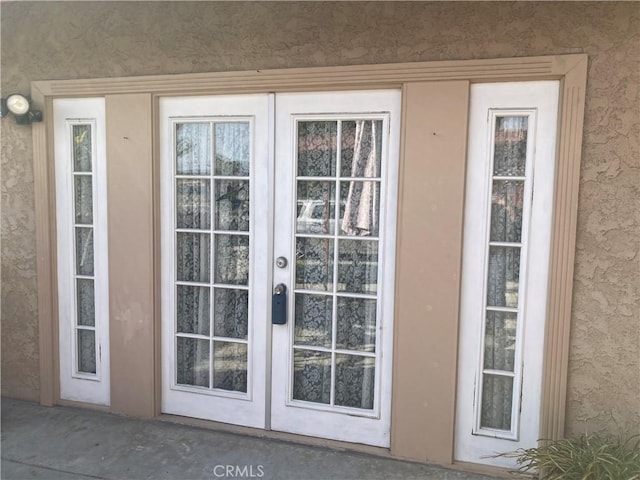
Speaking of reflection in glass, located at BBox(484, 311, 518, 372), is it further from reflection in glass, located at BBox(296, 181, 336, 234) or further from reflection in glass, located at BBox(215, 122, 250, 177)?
reflection in glass, located at BBox(215, 122, 250, 177)

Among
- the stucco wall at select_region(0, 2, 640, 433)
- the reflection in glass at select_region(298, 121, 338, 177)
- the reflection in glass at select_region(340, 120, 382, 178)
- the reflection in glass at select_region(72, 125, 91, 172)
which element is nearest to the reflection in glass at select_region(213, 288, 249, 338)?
the reflection in glass at select_region(298, 121, 338, 177)

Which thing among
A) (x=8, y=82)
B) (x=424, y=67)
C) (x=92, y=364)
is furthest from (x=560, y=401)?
(x=8, y=82)

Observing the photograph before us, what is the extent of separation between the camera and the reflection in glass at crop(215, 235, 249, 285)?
3.30 meters

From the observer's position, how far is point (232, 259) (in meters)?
3.33

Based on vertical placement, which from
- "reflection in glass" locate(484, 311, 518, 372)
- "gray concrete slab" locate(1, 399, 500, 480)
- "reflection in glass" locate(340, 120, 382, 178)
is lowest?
"gray concrete slab" locate(1, 399, 500, 480)

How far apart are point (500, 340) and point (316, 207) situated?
1458 mm

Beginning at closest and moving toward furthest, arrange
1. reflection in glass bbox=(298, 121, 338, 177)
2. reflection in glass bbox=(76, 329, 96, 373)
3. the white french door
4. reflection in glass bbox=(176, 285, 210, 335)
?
the white french door, reflection in glass bbox=(298, 121, 338, 177), reflection in glass bbox=(176, 285, 210, 335), reflection in glass bbox=(76, 329, 96, 373)

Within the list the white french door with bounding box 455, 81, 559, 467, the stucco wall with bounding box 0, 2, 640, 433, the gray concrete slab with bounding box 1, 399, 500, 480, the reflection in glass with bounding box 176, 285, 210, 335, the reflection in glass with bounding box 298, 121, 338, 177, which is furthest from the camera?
the reflection in glass with bounding box 176, 285, 210, 335

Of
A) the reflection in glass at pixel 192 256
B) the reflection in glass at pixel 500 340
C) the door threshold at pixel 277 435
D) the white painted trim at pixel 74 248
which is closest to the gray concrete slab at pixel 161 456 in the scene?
the door threshold at pixel 277 435

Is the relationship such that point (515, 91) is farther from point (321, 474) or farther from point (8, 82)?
point (8, 82)

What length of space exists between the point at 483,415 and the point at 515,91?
2.02m

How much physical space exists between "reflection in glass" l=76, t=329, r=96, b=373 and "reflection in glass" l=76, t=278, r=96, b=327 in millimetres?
87

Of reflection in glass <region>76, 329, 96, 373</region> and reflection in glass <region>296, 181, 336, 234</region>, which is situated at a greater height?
reflection in glass <region>296, 181, 336, 234</region>

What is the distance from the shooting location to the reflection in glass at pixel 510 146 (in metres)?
2.77
